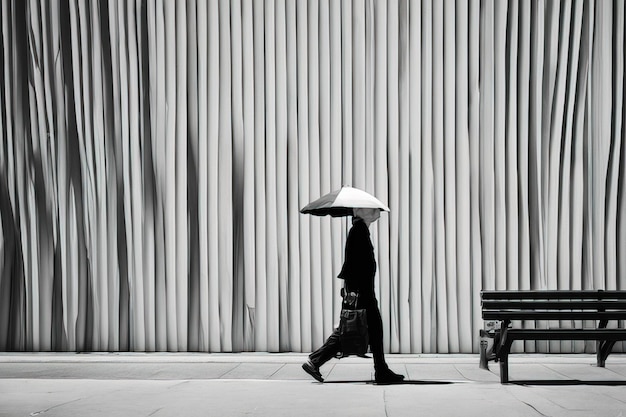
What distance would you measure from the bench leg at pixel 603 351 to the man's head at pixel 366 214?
3.22m

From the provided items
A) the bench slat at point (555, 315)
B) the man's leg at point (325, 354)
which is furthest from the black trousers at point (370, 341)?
the bench slat at point (555, 315)

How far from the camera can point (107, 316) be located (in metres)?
12.0

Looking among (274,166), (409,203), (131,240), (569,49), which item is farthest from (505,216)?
(131,240)

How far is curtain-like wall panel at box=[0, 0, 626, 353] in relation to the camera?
11742 millimetres

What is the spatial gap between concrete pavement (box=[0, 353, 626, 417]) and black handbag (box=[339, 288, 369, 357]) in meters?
0.38

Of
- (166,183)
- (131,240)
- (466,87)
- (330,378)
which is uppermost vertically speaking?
(466,87)

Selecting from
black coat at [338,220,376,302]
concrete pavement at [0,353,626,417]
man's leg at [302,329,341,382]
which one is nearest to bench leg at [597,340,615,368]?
concrete pavement at [0,353,626,417]

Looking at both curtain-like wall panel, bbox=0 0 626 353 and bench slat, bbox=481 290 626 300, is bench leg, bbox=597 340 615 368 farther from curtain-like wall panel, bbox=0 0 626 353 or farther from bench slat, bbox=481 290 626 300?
curtain-like wall panel, bbox=0 0 626 353

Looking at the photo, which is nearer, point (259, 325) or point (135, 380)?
point (135, 380)

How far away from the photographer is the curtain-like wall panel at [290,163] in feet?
38.5

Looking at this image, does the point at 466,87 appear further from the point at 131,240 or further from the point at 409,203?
the point at 131,240

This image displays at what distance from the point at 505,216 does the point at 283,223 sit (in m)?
2.94

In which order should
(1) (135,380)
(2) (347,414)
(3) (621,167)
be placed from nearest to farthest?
(2) (347,414)
(1) (135,380)
(3) (621,167)

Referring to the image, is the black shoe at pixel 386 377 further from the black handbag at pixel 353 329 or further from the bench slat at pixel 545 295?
the bench slat at pixel 545 295
